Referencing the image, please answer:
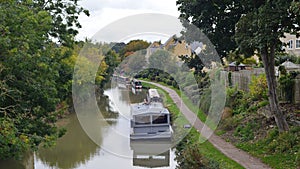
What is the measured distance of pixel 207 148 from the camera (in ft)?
48.7

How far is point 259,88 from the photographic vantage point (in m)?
18.0

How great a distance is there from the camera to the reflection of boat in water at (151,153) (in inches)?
656

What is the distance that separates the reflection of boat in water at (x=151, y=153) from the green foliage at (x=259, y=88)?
4504 millimetres

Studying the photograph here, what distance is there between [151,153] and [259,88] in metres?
5.51

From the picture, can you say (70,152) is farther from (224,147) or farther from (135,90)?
(135,90)

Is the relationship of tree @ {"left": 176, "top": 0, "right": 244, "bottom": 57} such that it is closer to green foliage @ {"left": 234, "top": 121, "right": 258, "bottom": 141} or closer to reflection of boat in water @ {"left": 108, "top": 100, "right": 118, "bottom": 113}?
green foliage @ {"left": 234, "top": 121, "right": 258, "bottom": 141}

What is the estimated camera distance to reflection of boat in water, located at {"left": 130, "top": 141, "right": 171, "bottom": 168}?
1667 cm

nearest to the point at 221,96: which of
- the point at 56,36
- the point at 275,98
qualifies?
the point at 275,98

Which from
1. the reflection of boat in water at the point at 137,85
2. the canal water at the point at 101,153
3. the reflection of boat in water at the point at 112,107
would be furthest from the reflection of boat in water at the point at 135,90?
the canal water at the point at 101,153

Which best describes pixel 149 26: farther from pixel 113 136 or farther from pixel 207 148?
pixel 113 136

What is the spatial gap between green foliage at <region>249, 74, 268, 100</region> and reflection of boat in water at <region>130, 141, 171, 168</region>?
14.8 ft

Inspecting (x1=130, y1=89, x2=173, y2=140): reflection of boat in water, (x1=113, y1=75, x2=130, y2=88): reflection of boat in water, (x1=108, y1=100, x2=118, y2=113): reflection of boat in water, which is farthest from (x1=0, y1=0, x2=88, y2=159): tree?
(x1=108, y1=100, x2=118, y2=113): reflection of boat in water

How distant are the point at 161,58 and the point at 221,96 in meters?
5.21

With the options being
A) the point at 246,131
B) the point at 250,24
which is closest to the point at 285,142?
the point at 246,131
